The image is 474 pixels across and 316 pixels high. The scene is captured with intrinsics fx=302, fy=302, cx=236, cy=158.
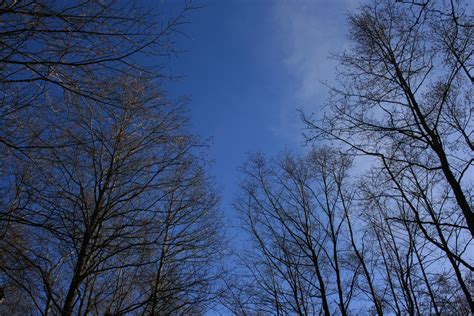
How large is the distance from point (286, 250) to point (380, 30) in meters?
6.28

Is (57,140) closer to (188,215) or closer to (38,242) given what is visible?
(38,242)

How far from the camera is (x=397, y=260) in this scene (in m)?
10.9

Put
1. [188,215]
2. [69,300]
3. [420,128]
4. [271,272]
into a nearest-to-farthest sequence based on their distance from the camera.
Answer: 1. [69,300]
2. [420,128]
3. [188,215]
4. [271,272]

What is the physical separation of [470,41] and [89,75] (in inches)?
226

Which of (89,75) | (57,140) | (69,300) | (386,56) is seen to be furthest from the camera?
(386,56)

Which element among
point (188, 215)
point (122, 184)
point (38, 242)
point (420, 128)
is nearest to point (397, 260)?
point (420, 128)

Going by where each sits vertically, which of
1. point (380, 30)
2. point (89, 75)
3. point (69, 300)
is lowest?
point (69, 300)

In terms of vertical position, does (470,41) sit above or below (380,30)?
below

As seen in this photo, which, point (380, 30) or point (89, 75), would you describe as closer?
point (89, 75)

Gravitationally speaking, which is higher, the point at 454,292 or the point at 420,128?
the point at 420,128

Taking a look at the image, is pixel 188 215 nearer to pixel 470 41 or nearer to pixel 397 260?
pixel 470 41

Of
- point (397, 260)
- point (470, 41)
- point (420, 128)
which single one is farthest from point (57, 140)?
point (397, 260)

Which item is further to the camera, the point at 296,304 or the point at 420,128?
the point at 296,304

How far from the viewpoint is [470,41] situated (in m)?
4.94
